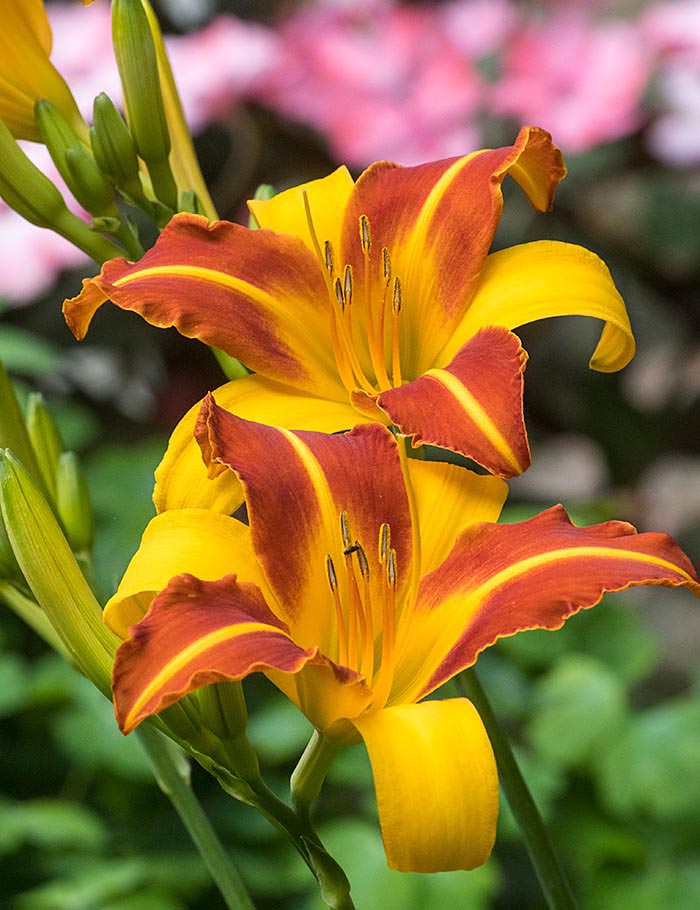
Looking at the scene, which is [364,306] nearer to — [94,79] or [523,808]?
[523,808]

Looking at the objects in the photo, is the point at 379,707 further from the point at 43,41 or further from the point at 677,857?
the point at 677,857

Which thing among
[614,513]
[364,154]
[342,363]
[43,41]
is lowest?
[614,513]

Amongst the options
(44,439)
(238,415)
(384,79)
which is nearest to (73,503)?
(44,439)

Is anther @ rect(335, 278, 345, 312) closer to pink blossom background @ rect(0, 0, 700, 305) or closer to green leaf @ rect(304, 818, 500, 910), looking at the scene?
green leaf @ rect(304, 818, 500, 910)

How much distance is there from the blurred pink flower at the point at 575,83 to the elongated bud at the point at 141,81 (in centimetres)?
121

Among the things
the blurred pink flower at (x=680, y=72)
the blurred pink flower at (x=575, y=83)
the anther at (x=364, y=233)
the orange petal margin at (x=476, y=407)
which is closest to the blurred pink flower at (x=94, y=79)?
the blurred pink flower at (x=575, y=83)

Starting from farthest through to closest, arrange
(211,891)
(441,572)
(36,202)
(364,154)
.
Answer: (364,154), (211,891), (36,202), (441,572)

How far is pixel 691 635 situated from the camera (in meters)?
2.02

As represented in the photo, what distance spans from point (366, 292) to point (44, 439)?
202 mm

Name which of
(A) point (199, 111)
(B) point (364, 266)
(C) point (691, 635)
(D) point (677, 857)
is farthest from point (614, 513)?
(B) point (364, 266)

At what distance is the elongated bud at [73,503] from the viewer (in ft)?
2.12

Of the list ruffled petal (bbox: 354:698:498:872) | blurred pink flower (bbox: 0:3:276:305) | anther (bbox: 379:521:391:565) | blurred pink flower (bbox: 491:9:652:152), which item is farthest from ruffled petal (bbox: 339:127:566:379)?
blurred pink flower (bbox: 491:9:652:152)

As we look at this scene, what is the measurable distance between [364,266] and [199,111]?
4.16 feet

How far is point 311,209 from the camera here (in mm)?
602
